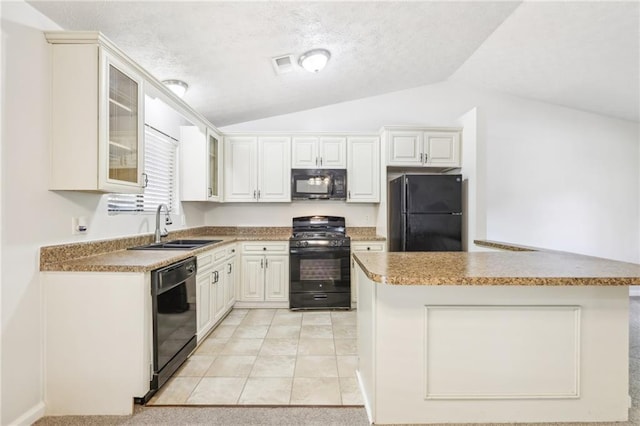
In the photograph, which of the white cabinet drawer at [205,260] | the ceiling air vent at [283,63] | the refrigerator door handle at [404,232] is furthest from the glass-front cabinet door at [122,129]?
the refrigerator door handle at [404,232]

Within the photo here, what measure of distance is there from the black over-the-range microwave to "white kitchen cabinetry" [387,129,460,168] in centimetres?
66

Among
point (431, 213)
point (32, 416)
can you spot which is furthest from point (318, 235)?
point (32, 416)

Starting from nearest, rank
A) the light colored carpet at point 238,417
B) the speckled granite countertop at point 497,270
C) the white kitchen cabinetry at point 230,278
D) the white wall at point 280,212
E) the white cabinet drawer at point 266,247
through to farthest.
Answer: the speckled granite countertop at point 497,270
the light colored carpet at point 238,417
the white kitchen cabinetry at point 230,278
the white cabinet drawer at point 266,247
the white wall at point 280,212

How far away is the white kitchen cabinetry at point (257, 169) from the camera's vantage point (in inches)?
152

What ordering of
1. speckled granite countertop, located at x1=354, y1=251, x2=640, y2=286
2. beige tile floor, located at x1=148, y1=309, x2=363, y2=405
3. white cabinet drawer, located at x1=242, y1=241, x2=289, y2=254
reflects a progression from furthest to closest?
white cabinet drawer, located at x1=242, y1=241, x2=289, y2=254 → beige tile floor, located at x1=148, y1=309, x2=363, y2=405 → speckled granite countertop, located at x1=354, y1=251, x2=640, y2=286

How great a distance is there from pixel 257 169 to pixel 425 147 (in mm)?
2145

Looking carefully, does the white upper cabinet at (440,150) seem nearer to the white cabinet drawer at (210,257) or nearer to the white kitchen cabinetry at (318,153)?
the white kitchen cabinetry at (318,153)

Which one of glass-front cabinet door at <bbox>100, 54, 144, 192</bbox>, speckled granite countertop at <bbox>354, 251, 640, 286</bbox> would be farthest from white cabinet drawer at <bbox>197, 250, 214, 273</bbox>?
speckled granite countertop at <bbox>354, 251, 640, 286</bbox>

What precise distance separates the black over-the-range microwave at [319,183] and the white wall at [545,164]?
933 millimetres

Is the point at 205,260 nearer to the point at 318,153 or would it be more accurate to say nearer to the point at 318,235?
the point at 318,235

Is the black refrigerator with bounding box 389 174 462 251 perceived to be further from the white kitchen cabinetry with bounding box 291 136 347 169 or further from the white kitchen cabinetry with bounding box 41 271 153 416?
the white kitchen cabinetry with bounding box 41 271 153 416

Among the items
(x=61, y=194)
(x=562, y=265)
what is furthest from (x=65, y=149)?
(x=562, y=265)

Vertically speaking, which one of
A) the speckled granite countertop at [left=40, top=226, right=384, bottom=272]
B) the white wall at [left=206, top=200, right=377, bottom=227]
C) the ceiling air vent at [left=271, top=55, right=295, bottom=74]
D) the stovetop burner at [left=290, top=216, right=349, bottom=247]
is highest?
the ceiling air vent at [left=271, top=55, right=295, bottom=74]

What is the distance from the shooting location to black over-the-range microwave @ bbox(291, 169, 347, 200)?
3.83m
